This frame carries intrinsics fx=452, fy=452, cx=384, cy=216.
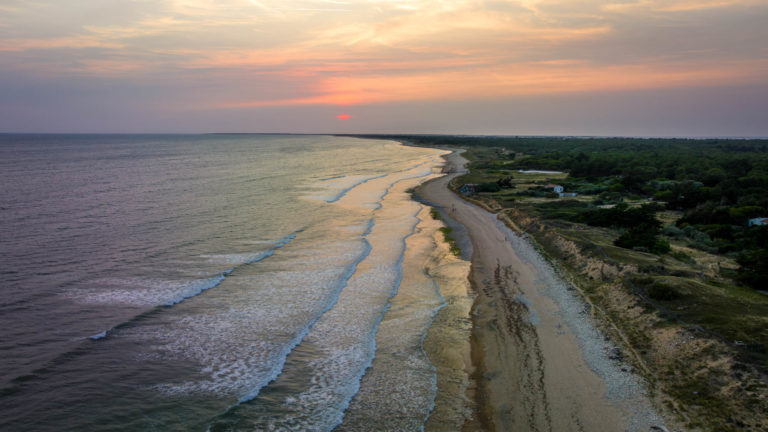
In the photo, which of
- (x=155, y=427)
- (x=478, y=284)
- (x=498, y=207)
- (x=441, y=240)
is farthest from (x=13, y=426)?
(x=498, y=207)

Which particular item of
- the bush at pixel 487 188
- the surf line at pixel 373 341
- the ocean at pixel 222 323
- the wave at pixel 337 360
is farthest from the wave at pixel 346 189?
the wave at pixel 337 360

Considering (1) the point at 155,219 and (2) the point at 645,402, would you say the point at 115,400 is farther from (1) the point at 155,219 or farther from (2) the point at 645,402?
(1) the point at 155,219

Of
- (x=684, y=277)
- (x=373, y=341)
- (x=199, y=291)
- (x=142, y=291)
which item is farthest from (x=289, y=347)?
(x=684, y=277)

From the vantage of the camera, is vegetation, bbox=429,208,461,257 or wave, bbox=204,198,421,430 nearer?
wave, bbox=204,198,421,430

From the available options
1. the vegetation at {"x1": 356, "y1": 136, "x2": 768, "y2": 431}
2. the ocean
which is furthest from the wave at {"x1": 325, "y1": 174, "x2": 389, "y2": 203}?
the vegetation at {"x1": 356, "y1": 136, "x2": 768, "y2": 431}

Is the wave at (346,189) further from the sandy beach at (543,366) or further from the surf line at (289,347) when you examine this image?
the sandy beach at (543,366)

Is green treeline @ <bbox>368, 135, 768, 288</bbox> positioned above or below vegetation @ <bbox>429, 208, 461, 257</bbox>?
above

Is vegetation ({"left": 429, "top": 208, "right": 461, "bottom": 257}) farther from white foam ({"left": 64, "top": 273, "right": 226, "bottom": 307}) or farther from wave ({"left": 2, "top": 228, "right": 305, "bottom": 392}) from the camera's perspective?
white foam ({"left": 64, "top": 273, "right": 226, "bottom": 307})
